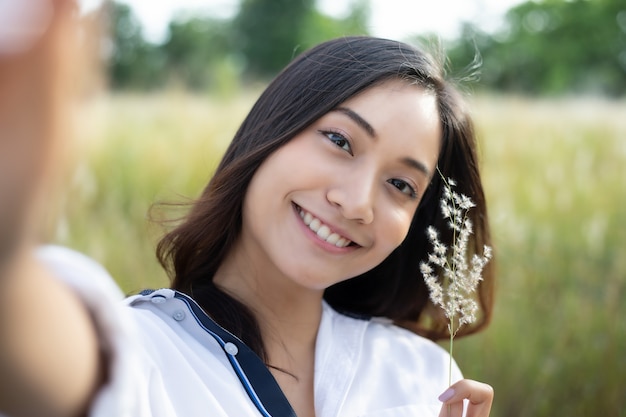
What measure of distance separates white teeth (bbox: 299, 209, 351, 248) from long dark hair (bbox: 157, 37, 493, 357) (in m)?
0.22

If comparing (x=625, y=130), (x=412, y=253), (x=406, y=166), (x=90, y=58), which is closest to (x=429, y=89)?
(x=406, y=166)

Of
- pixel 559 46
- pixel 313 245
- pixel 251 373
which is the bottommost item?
pixel 251 373

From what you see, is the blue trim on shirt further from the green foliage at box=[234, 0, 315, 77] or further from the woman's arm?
the green foliage at box=[234, 0, 315, 77]

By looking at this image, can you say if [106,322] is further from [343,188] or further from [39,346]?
[343,188]

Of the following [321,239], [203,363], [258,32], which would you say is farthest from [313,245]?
[258,32]

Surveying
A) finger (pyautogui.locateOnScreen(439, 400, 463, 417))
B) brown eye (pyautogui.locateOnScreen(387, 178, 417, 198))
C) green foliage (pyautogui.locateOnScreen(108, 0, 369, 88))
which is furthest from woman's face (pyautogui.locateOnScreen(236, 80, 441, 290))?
green foliage (pyautogui.locateOnScreen(108, 0, 369, 88))

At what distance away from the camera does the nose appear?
5.46 feet

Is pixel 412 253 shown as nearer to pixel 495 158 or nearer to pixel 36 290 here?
pixel 36 290

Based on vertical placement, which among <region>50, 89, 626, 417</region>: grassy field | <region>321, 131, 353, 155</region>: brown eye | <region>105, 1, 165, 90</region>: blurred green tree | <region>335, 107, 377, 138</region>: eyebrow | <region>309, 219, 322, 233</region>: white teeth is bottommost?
<region>105, 1, 165, 90</region>: blurred green tree

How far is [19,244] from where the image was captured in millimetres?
666

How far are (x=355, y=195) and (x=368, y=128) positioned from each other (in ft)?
0.57

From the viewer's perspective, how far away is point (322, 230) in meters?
1.71

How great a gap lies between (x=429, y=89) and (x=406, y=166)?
280 mm

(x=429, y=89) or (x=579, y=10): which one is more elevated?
(x=579, y=10)
